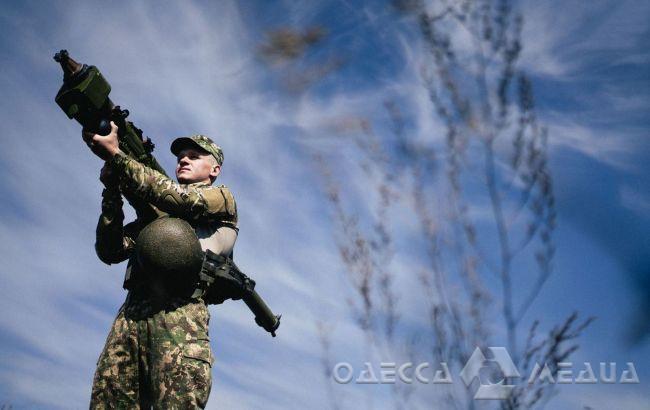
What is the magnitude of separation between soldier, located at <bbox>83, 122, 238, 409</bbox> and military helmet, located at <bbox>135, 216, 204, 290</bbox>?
104mm

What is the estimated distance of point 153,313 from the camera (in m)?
4.19

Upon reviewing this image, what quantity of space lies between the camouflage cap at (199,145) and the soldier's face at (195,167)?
1.8 inches

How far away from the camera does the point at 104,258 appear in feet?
15.4

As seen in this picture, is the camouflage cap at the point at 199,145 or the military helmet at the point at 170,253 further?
the camouflage cap at the point at 199,145

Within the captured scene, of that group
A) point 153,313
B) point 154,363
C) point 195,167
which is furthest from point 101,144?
point 154,363

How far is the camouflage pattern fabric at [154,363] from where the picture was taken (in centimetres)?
394

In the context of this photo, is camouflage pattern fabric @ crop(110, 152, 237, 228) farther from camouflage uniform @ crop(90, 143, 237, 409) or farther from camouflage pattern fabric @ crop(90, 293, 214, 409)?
camouflage pattern fabric @ crop(90, 293, 214, 409)

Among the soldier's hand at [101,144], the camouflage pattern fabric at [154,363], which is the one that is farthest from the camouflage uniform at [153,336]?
the soldier's hand at [101,144]

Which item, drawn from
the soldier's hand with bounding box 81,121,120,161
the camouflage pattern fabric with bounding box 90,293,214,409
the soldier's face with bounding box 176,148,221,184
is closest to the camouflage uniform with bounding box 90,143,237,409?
the camouflage pattern fabric with bounding box 90,293,214,409

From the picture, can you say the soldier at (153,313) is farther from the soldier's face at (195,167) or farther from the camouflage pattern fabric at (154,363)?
the soldier's face at (195,167)

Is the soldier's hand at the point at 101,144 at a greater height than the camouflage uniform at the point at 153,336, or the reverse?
the soldier's hand at the point at 101,144

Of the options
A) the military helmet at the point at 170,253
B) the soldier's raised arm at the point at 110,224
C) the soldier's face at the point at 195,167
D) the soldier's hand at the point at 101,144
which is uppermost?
the soldier's face at the point at 195,167

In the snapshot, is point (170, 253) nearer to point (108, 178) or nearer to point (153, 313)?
point (153, 313)

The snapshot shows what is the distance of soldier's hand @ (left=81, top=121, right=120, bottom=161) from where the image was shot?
428 cm
